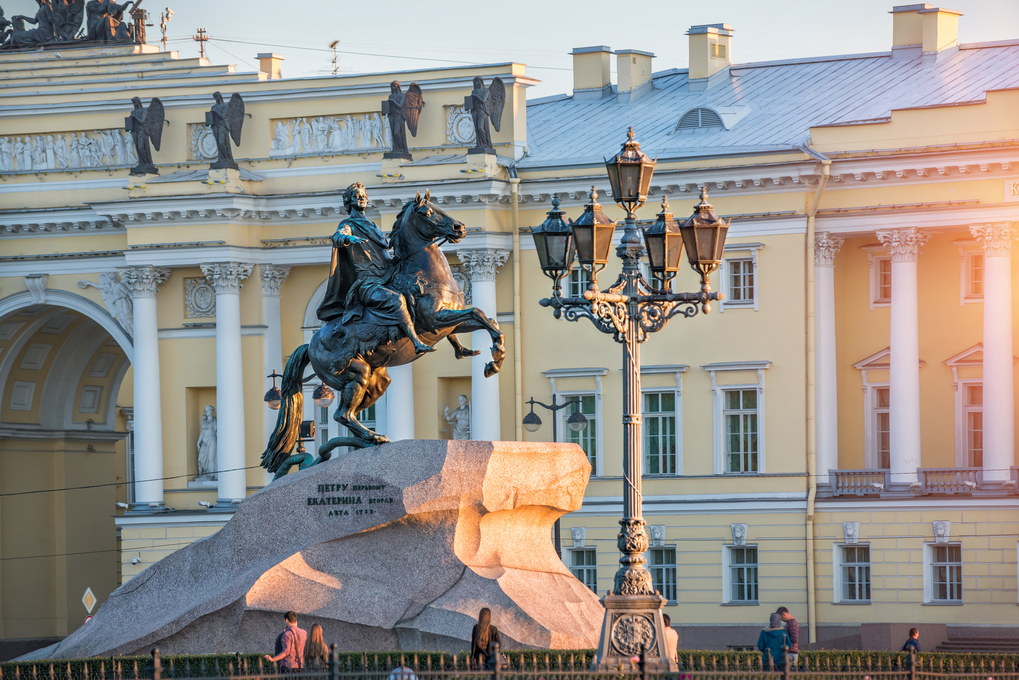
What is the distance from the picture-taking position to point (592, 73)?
50969mm

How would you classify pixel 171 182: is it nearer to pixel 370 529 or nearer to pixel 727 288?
pixel 727 288

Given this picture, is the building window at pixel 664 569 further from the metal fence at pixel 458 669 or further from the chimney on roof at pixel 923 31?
the metal fence at pixel 458 669

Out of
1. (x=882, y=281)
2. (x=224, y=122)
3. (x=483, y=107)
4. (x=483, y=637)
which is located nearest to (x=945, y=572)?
(x=882, y=281)

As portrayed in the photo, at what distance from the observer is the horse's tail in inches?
856

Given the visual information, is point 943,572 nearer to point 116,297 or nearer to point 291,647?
point 116,297

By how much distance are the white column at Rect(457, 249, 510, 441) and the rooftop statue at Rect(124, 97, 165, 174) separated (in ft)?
27.2

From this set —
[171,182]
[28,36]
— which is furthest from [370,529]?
[28,36]

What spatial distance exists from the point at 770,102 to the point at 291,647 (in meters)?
31.0

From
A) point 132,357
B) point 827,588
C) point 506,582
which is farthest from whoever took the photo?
point 132,357

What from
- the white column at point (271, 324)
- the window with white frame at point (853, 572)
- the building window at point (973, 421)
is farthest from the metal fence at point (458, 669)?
the white column at point (271, 324)

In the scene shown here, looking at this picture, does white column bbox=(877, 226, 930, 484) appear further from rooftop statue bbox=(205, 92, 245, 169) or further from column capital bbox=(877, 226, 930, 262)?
rooftop statue bbox=(205, 92, 245, 169)

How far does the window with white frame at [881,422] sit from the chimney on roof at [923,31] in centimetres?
812

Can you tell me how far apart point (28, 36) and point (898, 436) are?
2446cm

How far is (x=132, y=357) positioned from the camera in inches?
1921
